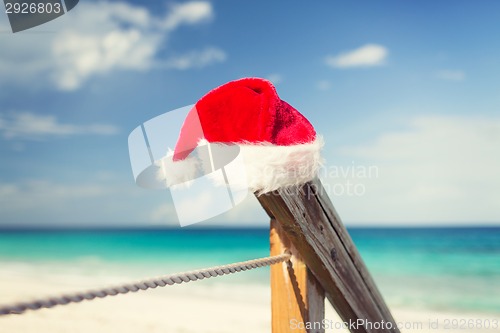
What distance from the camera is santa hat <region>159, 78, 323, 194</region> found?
0.74 meters

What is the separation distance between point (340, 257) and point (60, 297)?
0.65m

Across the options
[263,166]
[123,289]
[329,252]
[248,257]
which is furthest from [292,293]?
[248,257]

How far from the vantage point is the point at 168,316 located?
20.6 ft

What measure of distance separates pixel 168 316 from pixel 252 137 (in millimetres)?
6086

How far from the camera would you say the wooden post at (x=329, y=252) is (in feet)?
2.77

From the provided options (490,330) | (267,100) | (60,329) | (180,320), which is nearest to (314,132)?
(267,100)

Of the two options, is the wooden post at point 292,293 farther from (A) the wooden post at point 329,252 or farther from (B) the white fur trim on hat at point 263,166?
(B) the white fur trim on hat at point 263,166

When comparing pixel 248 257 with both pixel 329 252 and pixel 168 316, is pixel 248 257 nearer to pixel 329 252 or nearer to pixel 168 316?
pixel 168 316

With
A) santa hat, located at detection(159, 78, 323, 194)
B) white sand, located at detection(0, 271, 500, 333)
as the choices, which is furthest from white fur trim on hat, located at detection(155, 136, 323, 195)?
white sand, located at detection(0, 271, 500, 333)

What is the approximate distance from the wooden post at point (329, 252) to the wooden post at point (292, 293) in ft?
0.06

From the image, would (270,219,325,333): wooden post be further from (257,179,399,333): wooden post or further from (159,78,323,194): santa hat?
(159,78,323,194): santa hat

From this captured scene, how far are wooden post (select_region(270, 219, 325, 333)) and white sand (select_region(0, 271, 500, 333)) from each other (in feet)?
11.0

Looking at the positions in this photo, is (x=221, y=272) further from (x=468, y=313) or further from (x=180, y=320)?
(x=468, y=313)

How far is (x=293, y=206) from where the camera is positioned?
2.73ft
